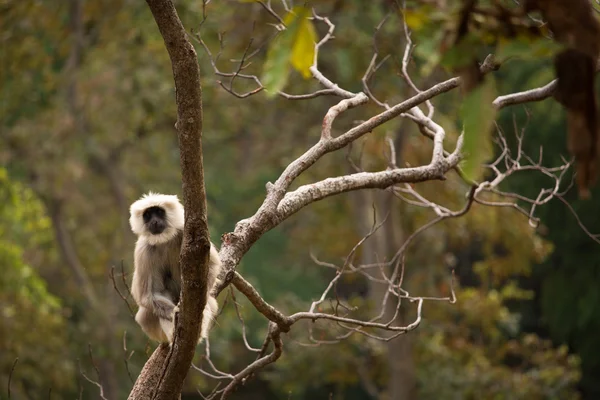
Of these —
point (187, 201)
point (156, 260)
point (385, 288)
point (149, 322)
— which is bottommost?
point (187, 201)

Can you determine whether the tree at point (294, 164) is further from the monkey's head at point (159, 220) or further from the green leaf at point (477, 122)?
the monkey's head at point (159, 220)

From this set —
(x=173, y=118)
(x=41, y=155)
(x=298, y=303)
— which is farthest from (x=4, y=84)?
(x=298, y=303)

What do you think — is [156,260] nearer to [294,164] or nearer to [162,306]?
[162,306]

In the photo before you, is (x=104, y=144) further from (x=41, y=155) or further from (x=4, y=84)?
(x=4, y=84)

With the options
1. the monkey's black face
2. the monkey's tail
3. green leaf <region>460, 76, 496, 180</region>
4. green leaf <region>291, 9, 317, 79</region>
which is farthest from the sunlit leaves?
the monkey's black face

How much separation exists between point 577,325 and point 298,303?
16.9ft

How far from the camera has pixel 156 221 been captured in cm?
645

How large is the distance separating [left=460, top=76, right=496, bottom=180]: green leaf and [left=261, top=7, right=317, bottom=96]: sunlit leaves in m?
0.33

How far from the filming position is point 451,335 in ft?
54.3

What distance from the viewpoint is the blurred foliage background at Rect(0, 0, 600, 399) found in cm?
1449

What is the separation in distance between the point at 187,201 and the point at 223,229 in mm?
15611

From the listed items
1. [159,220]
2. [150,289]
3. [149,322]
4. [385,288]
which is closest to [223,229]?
[385,288]

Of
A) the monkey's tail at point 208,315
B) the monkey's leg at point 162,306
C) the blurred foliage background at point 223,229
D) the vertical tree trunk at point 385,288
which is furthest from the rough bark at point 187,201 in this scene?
the vertical tree trunk at point 385,288

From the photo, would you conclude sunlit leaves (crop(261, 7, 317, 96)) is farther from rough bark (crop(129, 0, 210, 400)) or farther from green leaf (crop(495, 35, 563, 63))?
rough bark (crop(129, 0, 210, 400))
